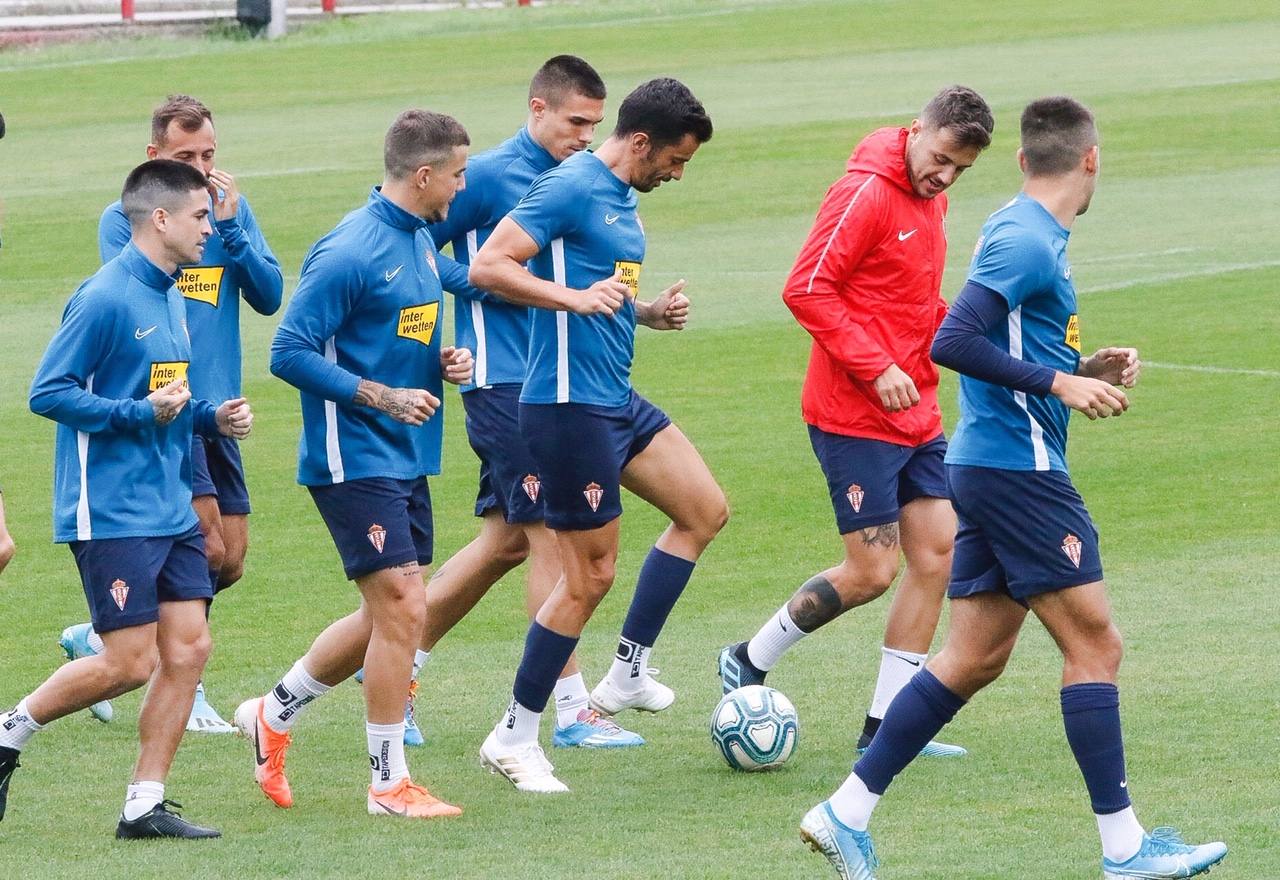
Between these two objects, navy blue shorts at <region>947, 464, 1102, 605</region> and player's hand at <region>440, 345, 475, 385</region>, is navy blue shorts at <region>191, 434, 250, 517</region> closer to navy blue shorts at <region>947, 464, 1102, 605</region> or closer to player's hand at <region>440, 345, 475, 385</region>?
player's hand at <region>440, 345, 475, 385</region>

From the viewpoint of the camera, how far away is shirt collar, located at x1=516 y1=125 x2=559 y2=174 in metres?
8.13

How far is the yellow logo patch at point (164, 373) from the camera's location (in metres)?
6.46

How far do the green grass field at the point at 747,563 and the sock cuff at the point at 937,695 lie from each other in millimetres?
402

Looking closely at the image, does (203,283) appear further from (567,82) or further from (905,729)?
(905,729)

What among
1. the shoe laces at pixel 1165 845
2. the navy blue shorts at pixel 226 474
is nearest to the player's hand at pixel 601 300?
the navy blue shorts at pixel 226 474

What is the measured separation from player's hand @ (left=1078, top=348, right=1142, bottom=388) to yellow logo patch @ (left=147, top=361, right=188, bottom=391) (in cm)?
264

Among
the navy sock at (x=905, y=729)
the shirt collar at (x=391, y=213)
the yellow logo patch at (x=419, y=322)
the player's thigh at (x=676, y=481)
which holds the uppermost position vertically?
the shirt collar at (x=391, y=213)

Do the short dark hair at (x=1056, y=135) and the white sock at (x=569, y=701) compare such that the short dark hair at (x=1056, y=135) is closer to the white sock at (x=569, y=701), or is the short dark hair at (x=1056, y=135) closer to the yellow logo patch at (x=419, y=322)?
the yellow logo patch at (x=419, y=322)

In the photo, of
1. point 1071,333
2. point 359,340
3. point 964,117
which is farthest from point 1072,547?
point 359,340

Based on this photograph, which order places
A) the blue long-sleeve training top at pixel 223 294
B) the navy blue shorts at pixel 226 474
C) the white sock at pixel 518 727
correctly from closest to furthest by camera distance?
1. the white sock at pixel 518 727
2. the blue long-sleeve training top at pixel 223 294
3. the navy blue shorts at pixel 226 474

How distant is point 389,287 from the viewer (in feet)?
22.2

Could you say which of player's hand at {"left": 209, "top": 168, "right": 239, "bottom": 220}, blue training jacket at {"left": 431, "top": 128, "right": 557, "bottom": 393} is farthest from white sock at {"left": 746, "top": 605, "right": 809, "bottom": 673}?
player's hand at {"left": 209, "top": 168, "right": 239, "bottom": 220}

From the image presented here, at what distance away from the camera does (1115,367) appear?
610 cm

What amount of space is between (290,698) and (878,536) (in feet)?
6.59
